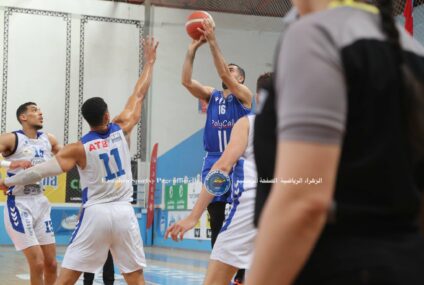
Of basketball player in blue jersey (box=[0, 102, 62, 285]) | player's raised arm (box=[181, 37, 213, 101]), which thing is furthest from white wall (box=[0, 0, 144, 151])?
player's raised arm (box=[181, 37, 213, 101])

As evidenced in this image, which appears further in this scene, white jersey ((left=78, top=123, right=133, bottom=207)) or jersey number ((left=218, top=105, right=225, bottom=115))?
jersey number ((left=218, top=105, right=225, bottom=115))

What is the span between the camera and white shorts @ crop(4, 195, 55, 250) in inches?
285

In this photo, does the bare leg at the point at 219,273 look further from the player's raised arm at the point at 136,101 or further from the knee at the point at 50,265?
the knee at the point at 50,265

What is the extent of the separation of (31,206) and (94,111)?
250cm

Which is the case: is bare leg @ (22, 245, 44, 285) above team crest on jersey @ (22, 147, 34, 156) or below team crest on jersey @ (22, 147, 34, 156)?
below

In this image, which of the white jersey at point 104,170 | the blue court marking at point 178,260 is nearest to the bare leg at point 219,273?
the white jersey at point 104,170

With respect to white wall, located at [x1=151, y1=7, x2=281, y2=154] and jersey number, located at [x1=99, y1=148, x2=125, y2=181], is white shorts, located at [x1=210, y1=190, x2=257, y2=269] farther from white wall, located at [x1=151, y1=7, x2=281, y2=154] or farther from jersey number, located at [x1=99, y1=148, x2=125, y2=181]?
white wall, located at [x1=151, y1=7, x2=281, y2=154]

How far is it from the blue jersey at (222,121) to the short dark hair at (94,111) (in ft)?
5.53

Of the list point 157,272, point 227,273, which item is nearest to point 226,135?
point 227,273

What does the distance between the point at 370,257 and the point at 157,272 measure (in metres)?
9.34

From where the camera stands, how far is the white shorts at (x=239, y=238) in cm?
427

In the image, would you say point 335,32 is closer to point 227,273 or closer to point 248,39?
point 227,273

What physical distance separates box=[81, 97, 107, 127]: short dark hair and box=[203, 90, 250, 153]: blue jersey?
1.69 m

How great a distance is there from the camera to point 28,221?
745 centimetres
